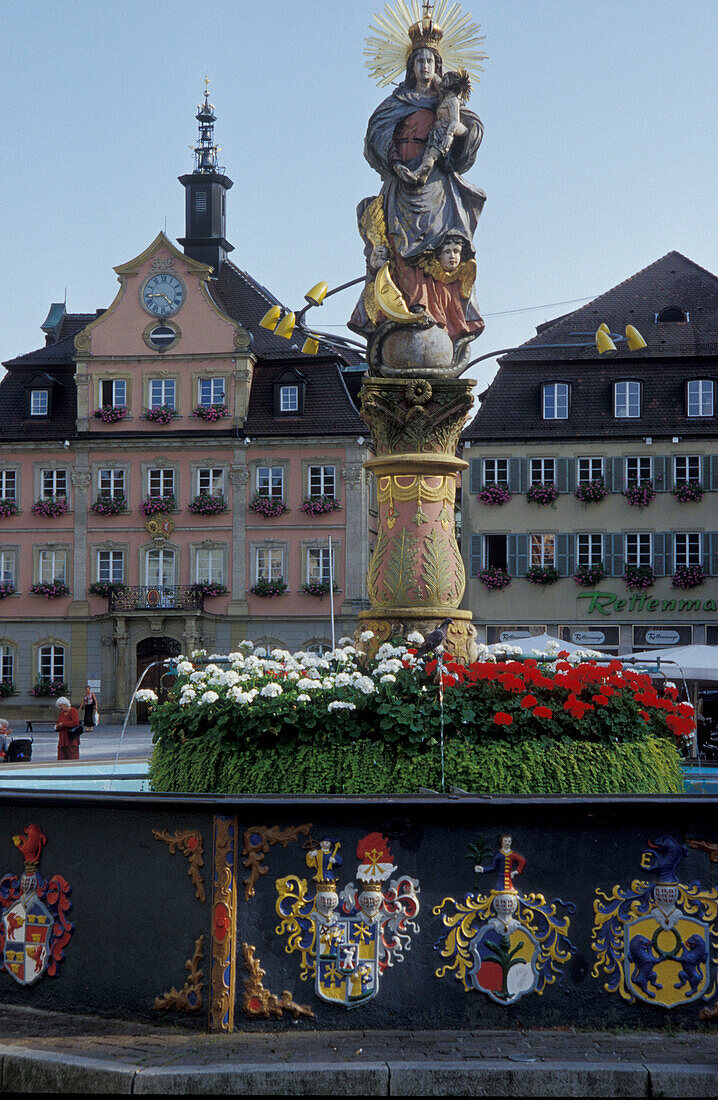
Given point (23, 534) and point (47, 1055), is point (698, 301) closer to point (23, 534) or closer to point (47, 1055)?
point (23, 534)

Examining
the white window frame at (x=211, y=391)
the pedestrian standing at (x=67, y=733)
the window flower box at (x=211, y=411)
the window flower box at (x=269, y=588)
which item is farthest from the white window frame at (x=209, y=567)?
the pedestrian standing at (x=67, y=733)

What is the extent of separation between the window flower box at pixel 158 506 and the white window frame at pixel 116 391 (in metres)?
3.33

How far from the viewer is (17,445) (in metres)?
45.8

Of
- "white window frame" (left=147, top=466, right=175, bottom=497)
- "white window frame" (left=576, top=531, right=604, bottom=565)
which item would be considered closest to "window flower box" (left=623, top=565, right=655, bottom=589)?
"white window frame" (left=576, top=531, right=604, bottom=565)

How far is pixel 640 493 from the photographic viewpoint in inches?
1593

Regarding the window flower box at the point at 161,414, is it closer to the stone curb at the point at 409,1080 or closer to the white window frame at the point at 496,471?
the white window frame at the point at 496,471

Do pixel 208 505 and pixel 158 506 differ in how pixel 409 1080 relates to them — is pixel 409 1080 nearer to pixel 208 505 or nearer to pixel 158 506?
pixel 208 505

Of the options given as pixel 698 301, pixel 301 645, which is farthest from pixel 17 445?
pixel 698 301

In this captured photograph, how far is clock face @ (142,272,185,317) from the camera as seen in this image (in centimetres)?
4566

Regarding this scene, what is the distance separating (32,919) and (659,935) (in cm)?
263

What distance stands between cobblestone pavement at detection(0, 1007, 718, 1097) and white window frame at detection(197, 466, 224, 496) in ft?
131

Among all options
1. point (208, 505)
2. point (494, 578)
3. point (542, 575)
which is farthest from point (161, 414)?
point (542, 575)

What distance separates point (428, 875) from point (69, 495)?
135ft

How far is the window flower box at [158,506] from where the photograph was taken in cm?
4475
